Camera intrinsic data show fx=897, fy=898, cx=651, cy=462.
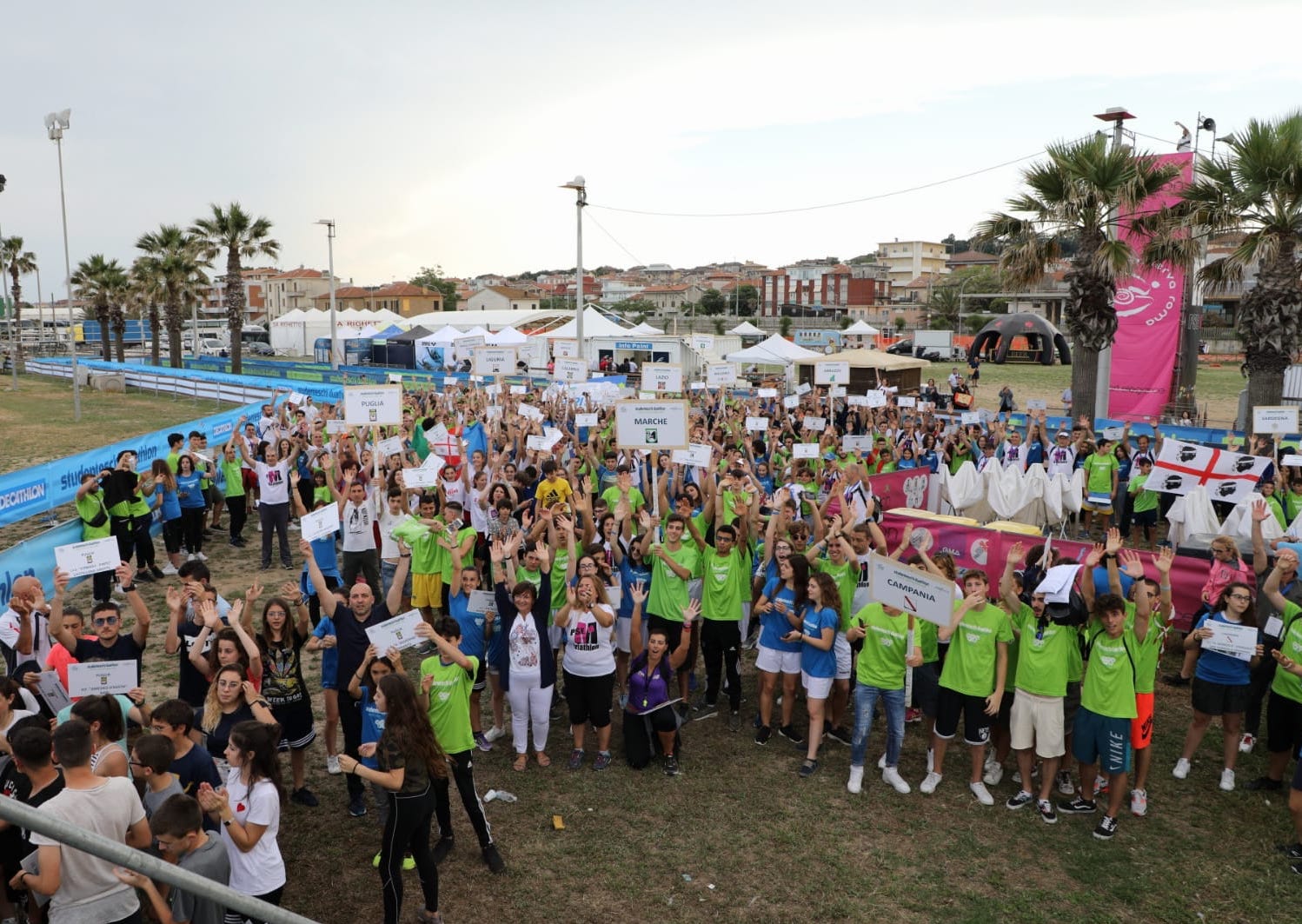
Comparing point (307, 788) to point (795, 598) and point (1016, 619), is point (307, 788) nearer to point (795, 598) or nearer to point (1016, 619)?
point (795, 598)

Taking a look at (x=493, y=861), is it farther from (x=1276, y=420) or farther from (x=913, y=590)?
(x=1276, y=420)

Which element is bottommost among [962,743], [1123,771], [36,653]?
[962,743]

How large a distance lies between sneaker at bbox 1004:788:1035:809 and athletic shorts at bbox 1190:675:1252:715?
1.51 m

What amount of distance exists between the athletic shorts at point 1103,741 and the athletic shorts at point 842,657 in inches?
68.7

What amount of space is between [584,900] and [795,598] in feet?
9.31

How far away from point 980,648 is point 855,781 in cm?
139

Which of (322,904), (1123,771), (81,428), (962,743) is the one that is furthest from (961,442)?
(81,428)

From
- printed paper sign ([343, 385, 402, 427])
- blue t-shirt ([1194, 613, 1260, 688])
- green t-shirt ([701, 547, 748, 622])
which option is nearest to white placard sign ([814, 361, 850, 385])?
printed paper sign ([343, 385, 402, 427])

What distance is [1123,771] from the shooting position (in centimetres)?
615

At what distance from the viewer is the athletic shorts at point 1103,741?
6.13 metres

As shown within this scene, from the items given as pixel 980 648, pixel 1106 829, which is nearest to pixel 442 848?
pixel 980 648

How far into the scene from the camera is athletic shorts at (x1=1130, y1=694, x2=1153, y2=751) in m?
6.19

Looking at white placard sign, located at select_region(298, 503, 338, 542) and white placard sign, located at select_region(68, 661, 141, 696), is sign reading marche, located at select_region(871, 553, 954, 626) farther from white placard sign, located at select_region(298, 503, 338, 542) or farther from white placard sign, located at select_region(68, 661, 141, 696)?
white placard sign, located at select_region(68, 661, 141, 696)

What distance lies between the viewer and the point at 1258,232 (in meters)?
15.2
